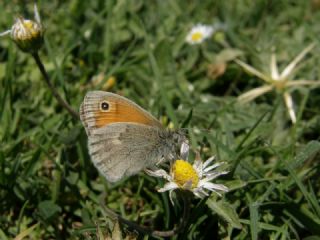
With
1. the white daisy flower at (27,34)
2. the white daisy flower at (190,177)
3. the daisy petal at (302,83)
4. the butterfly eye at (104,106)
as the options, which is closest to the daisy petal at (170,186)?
the white daisy flower at (190,177)

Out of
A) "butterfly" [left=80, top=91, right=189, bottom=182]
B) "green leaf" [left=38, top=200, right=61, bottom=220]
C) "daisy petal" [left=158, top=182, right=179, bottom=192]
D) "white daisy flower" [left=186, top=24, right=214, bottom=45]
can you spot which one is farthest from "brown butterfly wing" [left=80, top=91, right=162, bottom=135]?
"white daisy flower" [left=186, top=24, right=214, bottom=45]

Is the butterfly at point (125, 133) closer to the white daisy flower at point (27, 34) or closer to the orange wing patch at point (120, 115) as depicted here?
the orange wing patch at point (120, 115)

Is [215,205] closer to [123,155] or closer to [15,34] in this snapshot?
[123,155]

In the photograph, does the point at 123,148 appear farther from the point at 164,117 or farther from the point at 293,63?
the point at 293,63

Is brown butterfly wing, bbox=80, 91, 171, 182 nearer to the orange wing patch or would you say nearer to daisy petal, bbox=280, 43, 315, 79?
the orange wing patch

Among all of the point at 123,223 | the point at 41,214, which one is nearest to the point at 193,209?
the point at 123,223
